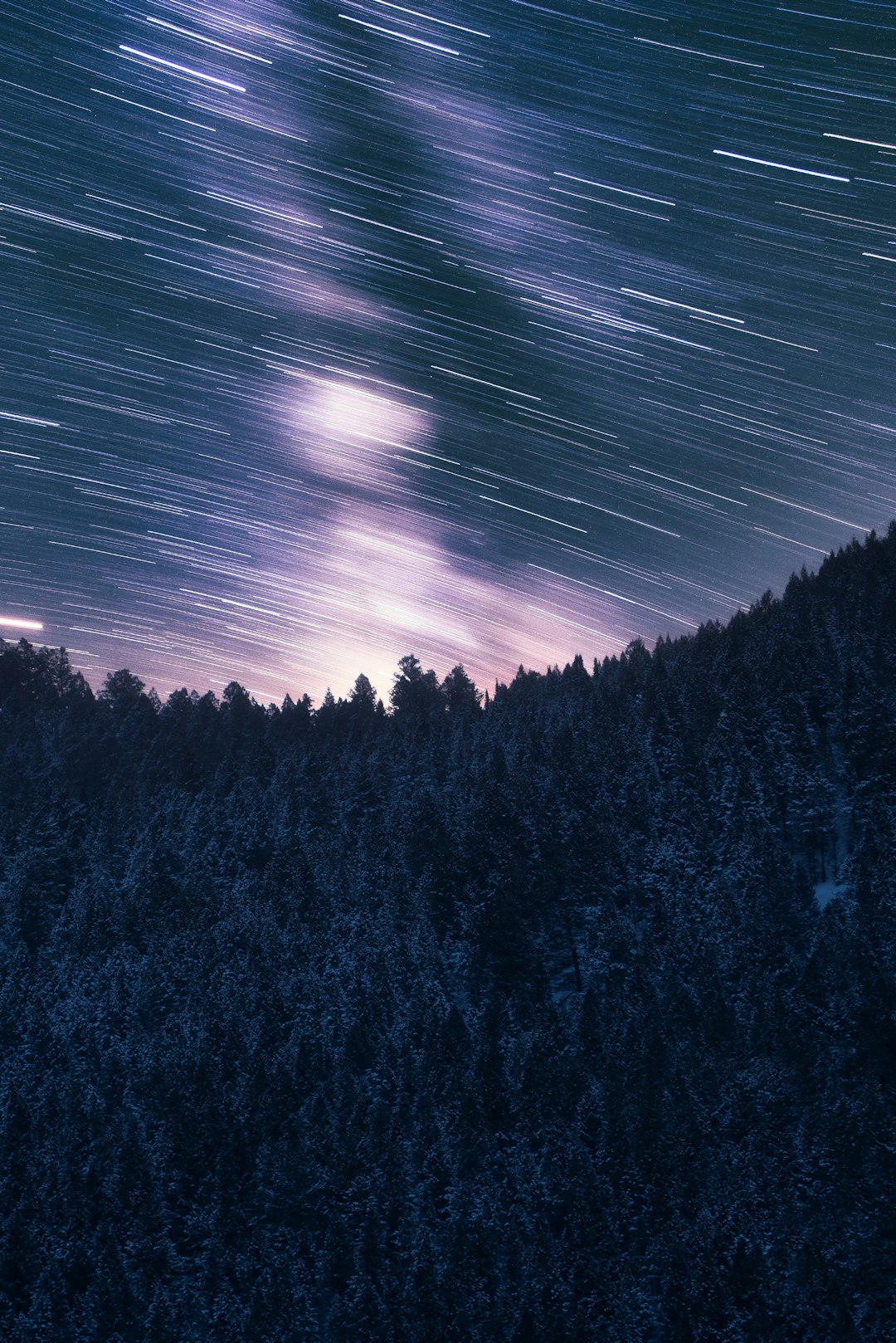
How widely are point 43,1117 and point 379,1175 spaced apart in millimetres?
22117

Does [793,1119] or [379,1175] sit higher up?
[793,1119]

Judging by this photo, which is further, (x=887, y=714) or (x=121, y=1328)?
(x=887, y=714)

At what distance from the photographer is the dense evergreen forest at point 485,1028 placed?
163 ft

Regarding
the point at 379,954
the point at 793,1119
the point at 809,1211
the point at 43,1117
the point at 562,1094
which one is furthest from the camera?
the point at 379,954

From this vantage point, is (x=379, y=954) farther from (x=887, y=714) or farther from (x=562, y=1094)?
(x=887, y=714)

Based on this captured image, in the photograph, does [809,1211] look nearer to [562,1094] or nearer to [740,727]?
[562,1094]

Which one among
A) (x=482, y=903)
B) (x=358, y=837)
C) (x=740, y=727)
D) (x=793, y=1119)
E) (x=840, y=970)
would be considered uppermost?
(x=740, y=727)

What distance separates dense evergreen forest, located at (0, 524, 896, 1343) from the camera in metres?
49.6

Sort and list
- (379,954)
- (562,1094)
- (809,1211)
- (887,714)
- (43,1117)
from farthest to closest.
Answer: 1. (887,714)
2. (379,954)
3. (43,1117)
4. (562,1094)
5. (809,1211)

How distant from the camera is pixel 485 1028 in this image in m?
67.4

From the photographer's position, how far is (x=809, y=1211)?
1962 inches

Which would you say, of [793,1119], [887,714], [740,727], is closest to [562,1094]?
[793,1119]

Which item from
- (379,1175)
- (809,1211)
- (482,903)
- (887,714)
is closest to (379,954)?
(482,903)

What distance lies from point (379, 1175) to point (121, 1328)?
1439 cm
